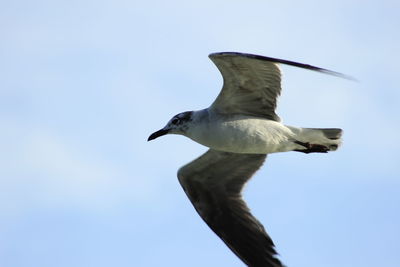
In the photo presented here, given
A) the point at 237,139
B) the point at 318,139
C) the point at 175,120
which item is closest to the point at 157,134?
the point at 175,120

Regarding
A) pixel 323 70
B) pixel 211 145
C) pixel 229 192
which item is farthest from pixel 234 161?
pixel 323 70

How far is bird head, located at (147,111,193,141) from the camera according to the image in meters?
12.0

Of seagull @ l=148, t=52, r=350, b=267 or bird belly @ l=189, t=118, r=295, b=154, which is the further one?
bird belly @ l=189, t=118, r=295, b=154

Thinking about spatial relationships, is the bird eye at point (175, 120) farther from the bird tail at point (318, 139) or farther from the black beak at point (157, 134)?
the bird tail at point (318, 139)

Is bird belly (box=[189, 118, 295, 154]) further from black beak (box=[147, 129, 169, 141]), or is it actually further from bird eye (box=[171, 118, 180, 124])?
black beak (box=[147, 129, 169, 141])

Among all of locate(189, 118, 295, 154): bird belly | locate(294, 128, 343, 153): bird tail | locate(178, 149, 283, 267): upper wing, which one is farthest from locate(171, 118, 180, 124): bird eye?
locate(294, 128, 343, 153): bird tail

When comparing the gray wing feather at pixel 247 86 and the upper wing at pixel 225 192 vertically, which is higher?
the gray wing feather at pixel 247 86

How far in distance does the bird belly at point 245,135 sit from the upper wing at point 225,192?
1109mm

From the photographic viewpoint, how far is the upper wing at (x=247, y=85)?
11.0m

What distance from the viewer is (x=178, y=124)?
12.2 metres

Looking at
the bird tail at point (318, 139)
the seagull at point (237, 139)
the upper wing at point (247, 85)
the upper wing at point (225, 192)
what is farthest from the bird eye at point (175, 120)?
the bird tail at point (318, 139)

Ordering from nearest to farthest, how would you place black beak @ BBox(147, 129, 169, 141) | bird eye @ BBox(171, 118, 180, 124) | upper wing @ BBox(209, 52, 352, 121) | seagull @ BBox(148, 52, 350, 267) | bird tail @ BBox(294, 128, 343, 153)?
1. upper wing @ BBox(209, 52, 352, 121)
2. seagull @ BBox(148, 52, 350, 267)
3. bird tail @ BBox(294, 128, 343, 153)
4. bird eye @ BBox(171, 118, 180, 124)
5. black beak @ BBox(147, 129, 169, 141)

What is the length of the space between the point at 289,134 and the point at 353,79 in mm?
3100

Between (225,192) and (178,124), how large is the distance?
1.52 metres
